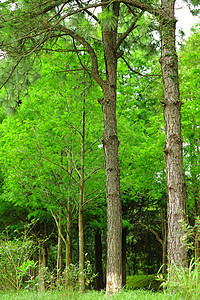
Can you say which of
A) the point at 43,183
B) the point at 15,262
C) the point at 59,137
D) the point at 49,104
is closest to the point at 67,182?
the point at 43,183

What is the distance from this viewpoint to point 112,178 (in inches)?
283

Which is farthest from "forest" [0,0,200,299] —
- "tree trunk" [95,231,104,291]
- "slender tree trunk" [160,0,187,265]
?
"tree trunk" [95,231,104,291]

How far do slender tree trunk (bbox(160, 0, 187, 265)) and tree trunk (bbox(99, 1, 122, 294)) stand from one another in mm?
1245

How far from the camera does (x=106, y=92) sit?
771cm

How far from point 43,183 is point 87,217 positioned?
4961 mm

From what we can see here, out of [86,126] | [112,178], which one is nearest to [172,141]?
[112,178]

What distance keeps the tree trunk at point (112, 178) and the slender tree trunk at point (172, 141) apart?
1245 mm

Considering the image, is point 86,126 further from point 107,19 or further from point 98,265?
point 98,265

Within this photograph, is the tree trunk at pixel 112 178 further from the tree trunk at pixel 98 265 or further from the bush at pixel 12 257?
the tree trunk at pixel 98 265

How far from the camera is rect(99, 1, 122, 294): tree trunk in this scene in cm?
668

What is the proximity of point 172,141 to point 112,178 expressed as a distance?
172cm

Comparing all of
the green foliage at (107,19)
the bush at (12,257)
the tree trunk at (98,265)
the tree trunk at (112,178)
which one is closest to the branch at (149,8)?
the tree trunk at (112,178)

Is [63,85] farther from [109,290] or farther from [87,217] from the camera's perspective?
[87,217]

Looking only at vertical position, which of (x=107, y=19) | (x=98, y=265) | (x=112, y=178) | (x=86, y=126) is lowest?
(x=98, y=265)
